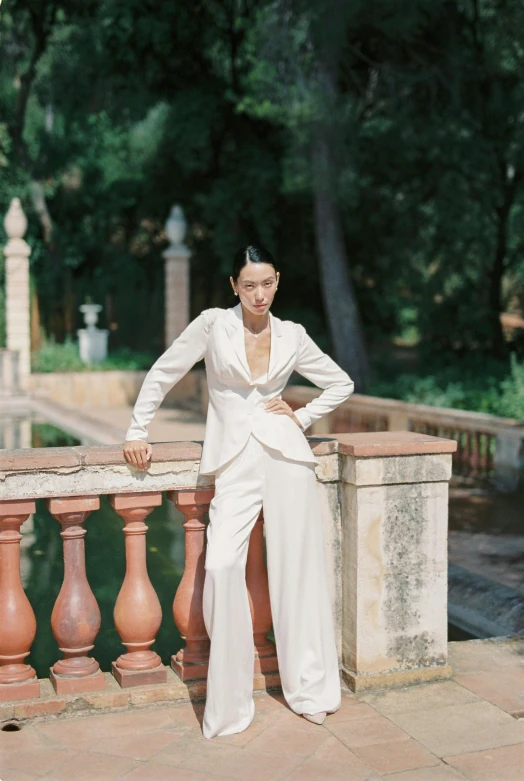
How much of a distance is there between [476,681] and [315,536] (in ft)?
3.04

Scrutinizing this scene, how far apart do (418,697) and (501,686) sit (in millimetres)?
331

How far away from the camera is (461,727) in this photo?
3.26m

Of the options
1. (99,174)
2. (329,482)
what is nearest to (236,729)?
(329,482)

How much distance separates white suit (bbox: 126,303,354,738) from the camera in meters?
3.28

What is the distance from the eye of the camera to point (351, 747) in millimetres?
3100

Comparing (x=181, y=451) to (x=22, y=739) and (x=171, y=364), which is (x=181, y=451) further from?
(x=22, y=739)

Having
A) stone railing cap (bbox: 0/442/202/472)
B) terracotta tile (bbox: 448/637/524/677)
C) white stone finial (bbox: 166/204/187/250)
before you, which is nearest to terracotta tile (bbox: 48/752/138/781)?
stone railing cap (bbox: 0/442/202/472)

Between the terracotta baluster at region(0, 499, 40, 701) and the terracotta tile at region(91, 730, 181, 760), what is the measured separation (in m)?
0.39

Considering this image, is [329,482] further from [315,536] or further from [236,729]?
[236,729]

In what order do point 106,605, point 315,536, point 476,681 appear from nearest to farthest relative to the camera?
point 315,536, point 476,681, point 106,605

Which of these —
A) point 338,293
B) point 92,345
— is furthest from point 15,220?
point 338,293

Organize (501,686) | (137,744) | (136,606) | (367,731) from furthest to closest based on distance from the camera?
(501,686) < (136,606) < (367,731) < (137,744)

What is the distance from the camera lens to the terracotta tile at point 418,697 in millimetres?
3457

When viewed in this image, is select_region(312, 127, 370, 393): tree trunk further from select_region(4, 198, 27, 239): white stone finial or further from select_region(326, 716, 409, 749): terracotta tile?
select_region(326, 716, 409, 749): terracotta tile
